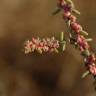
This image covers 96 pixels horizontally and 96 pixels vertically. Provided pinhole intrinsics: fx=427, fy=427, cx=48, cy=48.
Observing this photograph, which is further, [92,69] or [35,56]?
[35,56]

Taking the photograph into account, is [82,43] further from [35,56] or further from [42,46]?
[35,56]

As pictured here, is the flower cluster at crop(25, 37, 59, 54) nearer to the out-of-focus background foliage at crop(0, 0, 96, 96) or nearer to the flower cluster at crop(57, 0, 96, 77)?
the flower cluster at crop(57, 0, 96, 77)

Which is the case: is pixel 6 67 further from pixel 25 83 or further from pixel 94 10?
pixel 94 10

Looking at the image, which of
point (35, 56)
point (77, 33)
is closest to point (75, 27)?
point (77, 33)

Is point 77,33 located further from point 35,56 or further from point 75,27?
point 35,56

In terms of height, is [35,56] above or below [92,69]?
below

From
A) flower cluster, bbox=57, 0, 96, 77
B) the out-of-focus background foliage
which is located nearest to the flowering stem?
flower cluster, bbox=57, 0, 96, 77

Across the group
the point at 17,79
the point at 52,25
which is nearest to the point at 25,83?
the point at 17,79

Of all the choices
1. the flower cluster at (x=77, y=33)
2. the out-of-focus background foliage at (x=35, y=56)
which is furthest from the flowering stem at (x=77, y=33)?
the out-of-focus background foliage at (x=35, y=56)

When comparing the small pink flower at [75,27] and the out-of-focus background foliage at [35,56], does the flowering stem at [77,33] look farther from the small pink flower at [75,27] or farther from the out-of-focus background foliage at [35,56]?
the out-of-focus background foliage at [35,56]
